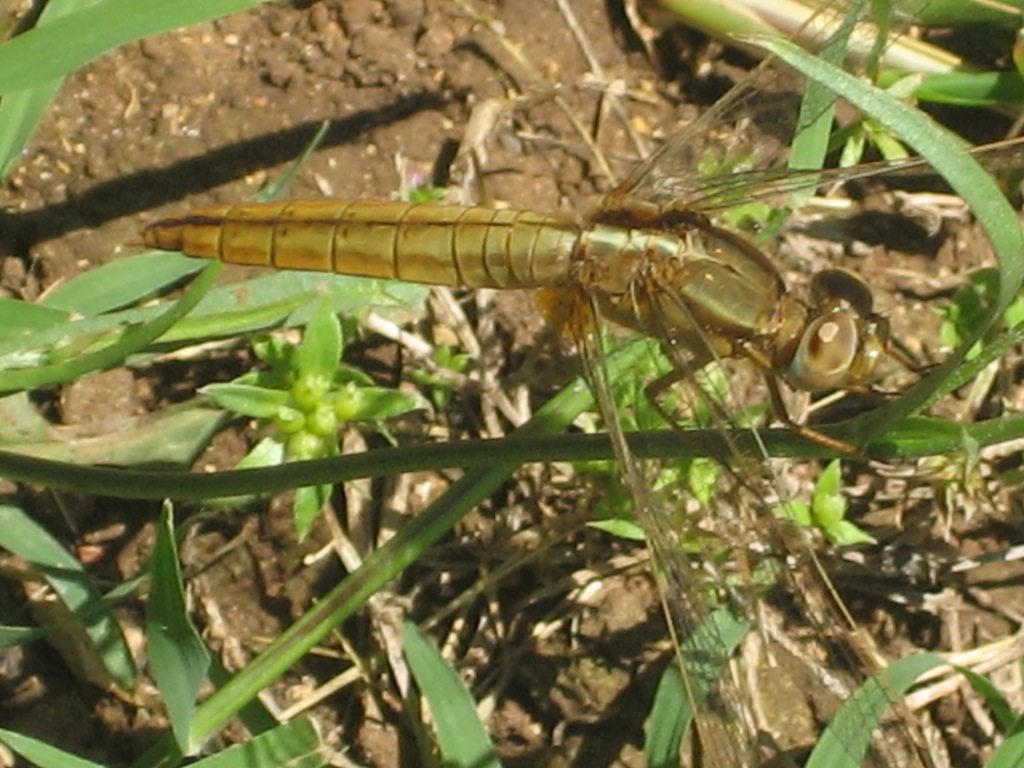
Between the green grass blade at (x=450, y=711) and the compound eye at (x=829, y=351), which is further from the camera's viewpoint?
the green grass blade at (x=450, y=711)

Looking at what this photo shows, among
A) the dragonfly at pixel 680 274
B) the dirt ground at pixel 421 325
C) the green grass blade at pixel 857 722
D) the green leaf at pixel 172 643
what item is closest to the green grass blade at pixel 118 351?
the green leaf at pixel 172 643

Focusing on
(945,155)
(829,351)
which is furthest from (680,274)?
(945,155)

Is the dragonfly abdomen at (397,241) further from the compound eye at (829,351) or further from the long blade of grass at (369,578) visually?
the compound eye at (829,351)

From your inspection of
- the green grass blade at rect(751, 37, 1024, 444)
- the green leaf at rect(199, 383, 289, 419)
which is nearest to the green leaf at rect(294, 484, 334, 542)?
the green leaf at rect(199, 383, 289, 419)

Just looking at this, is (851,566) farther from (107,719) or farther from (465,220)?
(107,719)

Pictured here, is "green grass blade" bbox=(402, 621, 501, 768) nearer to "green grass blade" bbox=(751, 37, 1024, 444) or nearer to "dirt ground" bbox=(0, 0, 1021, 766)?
"dirt ground" bbox=(0, 0, 1021, 766)

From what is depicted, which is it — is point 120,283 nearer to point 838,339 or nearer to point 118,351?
point 118,351
